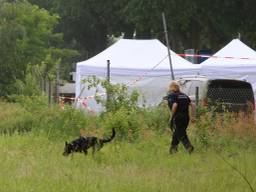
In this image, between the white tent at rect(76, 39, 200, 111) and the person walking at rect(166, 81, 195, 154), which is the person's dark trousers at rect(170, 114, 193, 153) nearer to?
the person walking at rect(166, 81, 195, 154)

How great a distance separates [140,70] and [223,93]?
605 centimetres

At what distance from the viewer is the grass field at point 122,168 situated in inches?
347

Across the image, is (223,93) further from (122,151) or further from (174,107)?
(122,151)

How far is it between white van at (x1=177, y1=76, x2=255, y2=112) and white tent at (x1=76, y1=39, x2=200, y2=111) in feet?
14.2

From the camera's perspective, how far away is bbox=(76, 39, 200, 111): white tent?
75.8ft

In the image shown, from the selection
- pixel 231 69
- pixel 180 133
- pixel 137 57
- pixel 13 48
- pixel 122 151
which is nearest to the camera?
pixel 122 151

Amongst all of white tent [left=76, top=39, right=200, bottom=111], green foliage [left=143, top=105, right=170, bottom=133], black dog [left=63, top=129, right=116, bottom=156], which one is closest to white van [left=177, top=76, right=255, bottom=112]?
green foliage [left=143, top=105, right=170, bottom=133]

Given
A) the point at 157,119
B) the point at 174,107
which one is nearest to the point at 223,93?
the point at 157,119

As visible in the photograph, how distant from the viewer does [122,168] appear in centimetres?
1054

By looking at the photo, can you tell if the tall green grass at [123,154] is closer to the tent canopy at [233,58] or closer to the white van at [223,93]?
the white van at [223,93]

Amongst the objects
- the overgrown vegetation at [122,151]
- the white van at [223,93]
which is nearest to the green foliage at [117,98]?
the overgrown vegetation at [122,151]

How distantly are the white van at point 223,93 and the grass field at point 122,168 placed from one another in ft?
11.0

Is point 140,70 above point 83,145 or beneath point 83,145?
above

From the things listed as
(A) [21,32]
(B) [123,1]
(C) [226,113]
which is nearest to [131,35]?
(B) [123,1]
